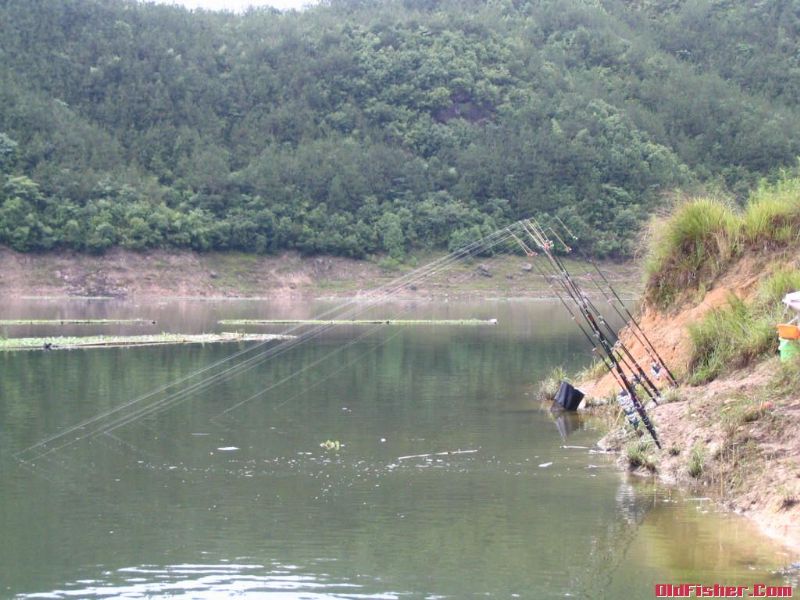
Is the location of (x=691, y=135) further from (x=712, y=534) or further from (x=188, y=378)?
(x=712, y=534)

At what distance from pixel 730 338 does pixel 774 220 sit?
14.7ft

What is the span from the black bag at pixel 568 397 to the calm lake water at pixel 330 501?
0.69 metres

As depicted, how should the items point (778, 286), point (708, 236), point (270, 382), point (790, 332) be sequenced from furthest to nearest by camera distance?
point (270, 382) → point (708, 236) → point (778, 286) → point (790, 332)

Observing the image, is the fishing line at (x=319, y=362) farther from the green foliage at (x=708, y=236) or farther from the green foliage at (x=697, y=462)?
the green foliage at (x=697, y=462)

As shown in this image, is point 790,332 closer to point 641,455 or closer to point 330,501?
point 641,455

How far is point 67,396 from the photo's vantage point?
3203 centimetres

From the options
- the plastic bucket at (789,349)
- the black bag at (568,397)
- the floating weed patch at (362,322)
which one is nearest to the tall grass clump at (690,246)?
the black bag at (568,397)

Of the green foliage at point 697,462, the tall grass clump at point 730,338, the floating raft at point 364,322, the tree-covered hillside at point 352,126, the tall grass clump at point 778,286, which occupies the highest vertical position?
the tree-covered hillside at point 352,126

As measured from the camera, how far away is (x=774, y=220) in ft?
90.8

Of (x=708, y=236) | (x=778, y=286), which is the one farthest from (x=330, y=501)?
(x=708, y=236)

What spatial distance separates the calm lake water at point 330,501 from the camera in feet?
49.6

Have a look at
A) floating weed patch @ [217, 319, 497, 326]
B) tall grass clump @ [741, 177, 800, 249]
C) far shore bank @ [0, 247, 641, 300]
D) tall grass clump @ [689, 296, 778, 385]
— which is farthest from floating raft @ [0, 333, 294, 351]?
far shore bank @ [0, 247, 641, 300]

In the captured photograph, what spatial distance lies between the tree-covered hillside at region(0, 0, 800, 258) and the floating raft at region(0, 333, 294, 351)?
49.6 metres

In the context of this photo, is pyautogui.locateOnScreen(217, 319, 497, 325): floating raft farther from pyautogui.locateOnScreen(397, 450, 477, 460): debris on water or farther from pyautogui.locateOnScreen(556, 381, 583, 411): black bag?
pyautogui.locateOnScreen(397, 450, 477, 460): debris on water
